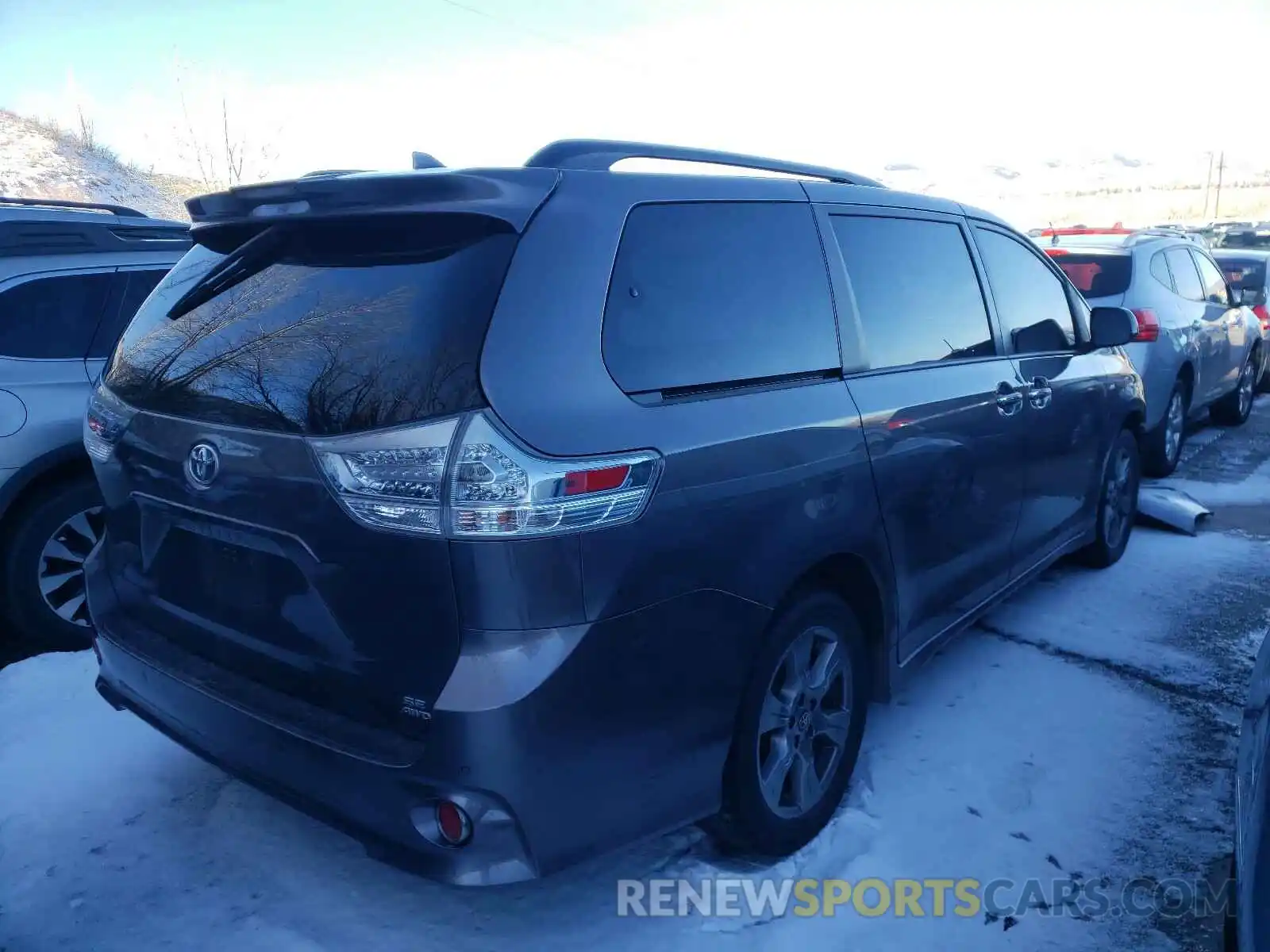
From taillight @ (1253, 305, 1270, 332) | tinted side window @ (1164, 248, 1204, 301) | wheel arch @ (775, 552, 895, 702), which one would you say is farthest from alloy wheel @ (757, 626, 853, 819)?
taillight @ (1253, 305, 1270, 332)

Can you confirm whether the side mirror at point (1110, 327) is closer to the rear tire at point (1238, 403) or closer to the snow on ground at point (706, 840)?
the snow on ground at point (706, 840)

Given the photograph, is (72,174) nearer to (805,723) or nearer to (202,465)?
(202,465)

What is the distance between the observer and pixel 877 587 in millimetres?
3033

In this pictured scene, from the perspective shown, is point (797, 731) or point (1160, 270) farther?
point (1160, 270)

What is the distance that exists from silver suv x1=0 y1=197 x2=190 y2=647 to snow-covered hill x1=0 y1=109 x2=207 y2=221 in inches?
828

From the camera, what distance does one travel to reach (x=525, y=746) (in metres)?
2.01

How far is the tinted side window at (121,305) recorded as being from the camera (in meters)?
4.33

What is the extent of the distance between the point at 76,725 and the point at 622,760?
236cm

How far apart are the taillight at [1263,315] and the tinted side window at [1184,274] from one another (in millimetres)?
3236

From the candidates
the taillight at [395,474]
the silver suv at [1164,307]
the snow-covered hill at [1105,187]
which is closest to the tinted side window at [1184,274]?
the silver suv at [1164,307]

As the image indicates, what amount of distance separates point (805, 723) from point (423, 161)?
196cm

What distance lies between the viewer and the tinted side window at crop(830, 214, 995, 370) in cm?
→ 312

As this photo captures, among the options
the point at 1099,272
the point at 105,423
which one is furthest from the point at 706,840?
the point at 1099,272

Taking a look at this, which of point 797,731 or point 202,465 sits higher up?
point 202,465
